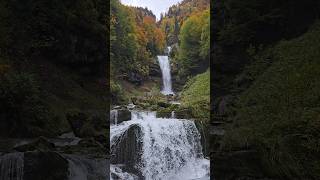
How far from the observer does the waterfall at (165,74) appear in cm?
1107

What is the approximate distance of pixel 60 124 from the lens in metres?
7.18

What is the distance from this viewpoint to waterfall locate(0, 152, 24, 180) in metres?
6.76

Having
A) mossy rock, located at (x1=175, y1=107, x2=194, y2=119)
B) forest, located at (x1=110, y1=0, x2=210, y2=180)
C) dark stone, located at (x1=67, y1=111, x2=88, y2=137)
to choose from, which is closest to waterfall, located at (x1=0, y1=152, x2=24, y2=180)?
dark stone, located at (x1=67, y1=111, x2=88, y2=137)

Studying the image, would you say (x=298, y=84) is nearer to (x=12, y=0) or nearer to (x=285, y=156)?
(x=285, y=156)

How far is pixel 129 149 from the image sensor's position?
9656 millimetres

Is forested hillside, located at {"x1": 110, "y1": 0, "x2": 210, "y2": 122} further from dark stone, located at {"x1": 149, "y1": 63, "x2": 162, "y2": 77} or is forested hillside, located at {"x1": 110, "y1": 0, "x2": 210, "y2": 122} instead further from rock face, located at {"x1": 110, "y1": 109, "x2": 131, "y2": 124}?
rock face, located at {"x1": 110, "y1": 109, "x2": 131, "y2": 124}

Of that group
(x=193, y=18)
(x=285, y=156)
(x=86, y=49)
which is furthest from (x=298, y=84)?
(x=193, y=18)

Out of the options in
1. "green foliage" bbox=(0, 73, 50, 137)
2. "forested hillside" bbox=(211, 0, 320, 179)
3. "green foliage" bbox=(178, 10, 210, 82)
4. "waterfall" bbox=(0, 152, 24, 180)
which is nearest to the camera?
"forested hillside" bbox=(211, 0, 320, 179)

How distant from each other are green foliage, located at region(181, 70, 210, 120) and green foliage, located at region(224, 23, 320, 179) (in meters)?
2.81

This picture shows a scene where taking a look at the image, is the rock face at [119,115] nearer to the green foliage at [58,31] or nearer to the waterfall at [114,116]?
the waterfall at [114,116]

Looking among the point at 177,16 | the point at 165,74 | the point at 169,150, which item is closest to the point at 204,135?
the point at 169,150

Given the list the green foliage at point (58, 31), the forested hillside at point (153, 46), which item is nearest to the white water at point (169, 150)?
the forested hillside at point (153, 46)

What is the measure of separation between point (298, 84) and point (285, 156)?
48.4 inches

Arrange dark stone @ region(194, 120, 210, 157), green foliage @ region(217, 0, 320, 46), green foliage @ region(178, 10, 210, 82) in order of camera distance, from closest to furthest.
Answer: green foliage @ region(217, 0, 320, 46)
dark stone @ region(194, 120, 210, 157)
green foliage @ region(178, 10, 210, 82)
